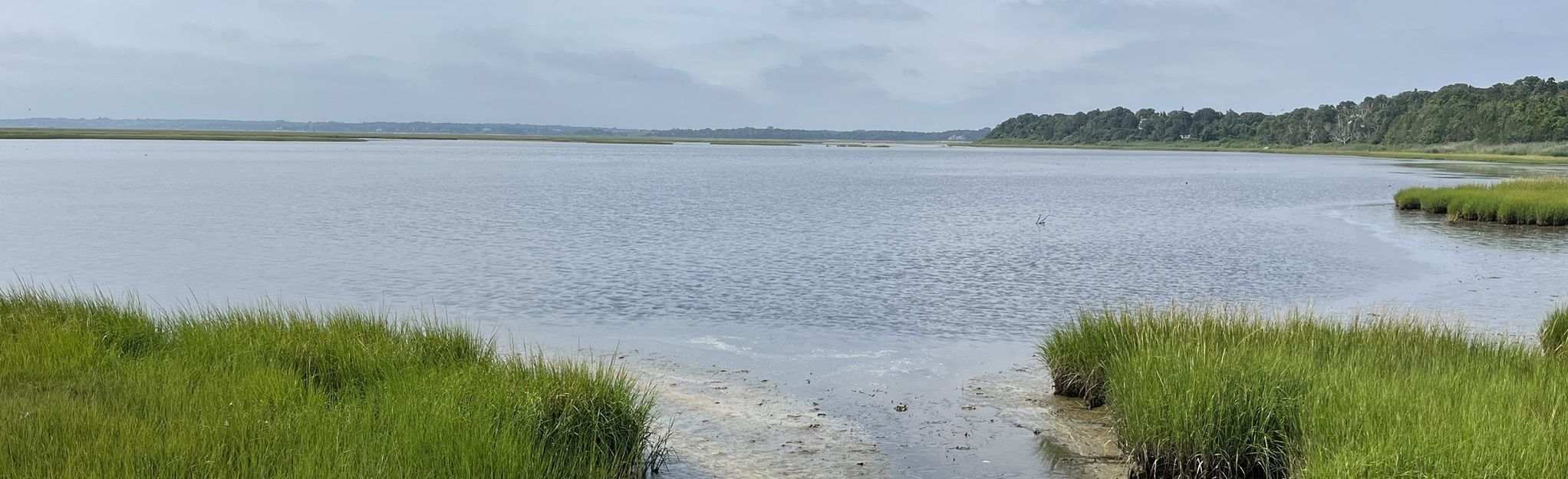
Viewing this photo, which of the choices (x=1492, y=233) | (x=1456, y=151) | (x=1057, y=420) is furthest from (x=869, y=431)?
(x=1456, y=151)

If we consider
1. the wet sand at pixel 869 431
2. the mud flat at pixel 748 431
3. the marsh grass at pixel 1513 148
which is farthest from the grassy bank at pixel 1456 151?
the mud flat at pixel 748 431

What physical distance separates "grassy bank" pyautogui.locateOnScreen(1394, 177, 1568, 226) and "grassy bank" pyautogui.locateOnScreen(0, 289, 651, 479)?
30.5 metres

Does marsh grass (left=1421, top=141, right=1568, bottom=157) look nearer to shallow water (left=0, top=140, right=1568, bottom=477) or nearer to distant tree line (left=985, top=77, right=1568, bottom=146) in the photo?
distant tree line (left=985, top=77, right=1568, bottom=146)

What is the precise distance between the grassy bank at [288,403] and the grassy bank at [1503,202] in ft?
100

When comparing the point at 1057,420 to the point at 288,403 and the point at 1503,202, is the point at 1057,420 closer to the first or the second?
the point at 288,403

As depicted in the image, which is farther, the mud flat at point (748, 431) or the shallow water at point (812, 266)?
the shallow water at point (812, 266)

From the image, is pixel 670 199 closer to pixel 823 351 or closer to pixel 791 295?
pixel 791 295

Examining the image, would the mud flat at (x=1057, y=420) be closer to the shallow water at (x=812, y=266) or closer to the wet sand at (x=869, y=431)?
the wet sand at (x=869, y=431)

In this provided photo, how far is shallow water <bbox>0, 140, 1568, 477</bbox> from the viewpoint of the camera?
12773 mm

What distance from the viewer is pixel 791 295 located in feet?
57.7

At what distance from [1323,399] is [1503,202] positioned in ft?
99.5

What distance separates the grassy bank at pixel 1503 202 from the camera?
102 ft

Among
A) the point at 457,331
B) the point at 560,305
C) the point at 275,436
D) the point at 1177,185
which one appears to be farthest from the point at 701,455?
the point at 1177,185

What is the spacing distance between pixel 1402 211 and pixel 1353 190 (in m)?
17.5
